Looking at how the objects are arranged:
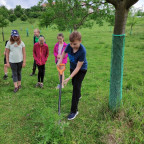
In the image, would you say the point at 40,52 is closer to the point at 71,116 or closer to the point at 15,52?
the point at 15,52

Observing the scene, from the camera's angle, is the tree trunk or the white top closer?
the tree trunk

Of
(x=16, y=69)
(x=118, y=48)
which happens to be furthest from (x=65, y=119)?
(x=16, y=69)

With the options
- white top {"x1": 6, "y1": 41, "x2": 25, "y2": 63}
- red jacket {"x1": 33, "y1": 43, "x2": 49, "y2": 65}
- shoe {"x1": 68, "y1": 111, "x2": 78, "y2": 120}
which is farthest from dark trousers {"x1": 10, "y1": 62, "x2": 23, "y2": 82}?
shoe {"x1": 68, "y1": 111, "x2": 78, "y2": 120}

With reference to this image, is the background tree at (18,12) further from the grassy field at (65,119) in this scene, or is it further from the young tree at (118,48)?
the young tree at (118,48)

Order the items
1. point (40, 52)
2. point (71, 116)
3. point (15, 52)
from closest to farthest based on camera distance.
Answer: point (71, 116), point (15, 52), point (40, 52)

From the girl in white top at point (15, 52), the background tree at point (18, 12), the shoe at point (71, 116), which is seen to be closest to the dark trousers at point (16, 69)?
the girl in white top at point (15, 52)

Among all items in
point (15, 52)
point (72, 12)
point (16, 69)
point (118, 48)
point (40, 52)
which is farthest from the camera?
point (72, 12)

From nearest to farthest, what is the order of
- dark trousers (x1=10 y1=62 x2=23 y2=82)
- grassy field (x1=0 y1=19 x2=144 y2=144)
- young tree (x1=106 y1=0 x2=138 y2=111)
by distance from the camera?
grassy field (x1=0 y1=19 x2=144 y2=144)
young tree (x1=106 y1=0 x2=138 y2=111)
dark trousers (x1=10 y1=62 x2=23 y2=82)

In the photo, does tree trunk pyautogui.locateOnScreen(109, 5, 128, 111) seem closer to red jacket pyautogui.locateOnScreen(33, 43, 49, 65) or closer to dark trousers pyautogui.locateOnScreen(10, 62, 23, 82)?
red jacket pyautogui.locateOnScreen(33, 43, 49, 65)

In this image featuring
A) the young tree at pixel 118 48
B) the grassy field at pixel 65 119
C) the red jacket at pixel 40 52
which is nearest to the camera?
the grassy field at pixel 65 119

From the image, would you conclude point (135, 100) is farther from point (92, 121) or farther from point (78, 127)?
point (78, 127)

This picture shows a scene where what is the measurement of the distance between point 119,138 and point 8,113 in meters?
2.53

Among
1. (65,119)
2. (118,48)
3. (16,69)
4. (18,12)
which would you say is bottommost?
(65,119)

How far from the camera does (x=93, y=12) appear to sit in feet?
30.3
